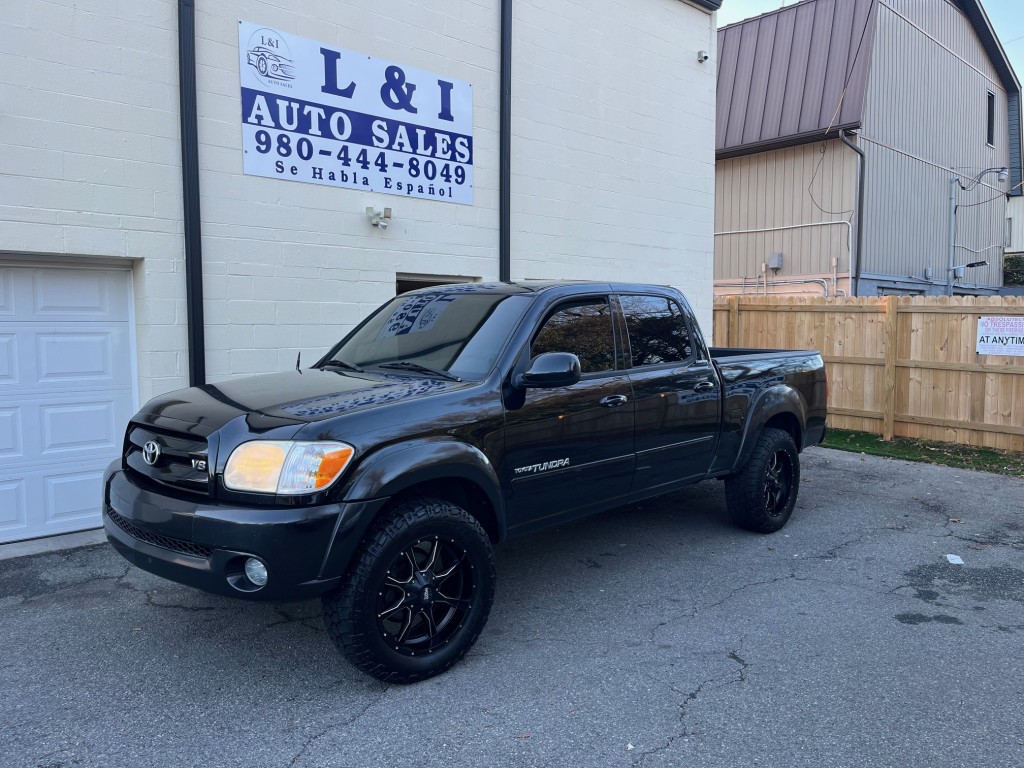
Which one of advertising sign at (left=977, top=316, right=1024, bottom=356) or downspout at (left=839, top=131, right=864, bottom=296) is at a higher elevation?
downspout at (left=839, top=131, right=864, bottom=296)

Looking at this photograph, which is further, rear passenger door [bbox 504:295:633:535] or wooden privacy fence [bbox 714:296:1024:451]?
wooden privacy fence [bbox 714:296:1024:451]

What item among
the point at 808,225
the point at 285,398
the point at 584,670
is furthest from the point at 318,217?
the point at 808,225

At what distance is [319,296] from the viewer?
7.28m

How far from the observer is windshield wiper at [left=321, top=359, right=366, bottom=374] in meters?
4.64

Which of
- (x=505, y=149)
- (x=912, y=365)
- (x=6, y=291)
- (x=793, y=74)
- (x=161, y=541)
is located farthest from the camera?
(x=793, y=74)

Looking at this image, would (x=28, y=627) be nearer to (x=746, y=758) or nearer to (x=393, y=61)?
(x=746, y=758)

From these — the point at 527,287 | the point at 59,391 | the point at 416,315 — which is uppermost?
the point at 527,287

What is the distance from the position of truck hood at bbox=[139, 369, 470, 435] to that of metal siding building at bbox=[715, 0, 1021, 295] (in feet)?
47.1

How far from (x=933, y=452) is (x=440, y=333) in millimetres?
7610

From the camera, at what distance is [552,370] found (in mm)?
4129

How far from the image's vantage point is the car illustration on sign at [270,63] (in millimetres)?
6754

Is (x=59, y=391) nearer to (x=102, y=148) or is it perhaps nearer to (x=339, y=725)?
(x=102, y=148)

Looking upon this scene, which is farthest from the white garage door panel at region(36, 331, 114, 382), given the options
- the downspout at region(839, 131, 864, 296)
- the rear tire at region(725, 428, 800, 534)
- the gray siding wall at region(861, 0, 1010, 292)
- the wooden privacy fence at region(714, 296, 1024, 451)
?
the gray siding wall at region(861, 0, 1010, 292)

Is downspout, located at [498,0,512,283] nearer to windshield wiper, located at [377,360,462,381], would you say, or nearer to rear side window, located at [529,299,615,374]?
rear side window, located at [529,299,615,374]
